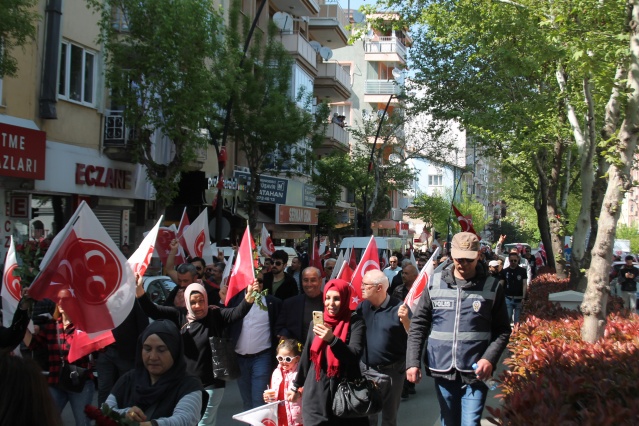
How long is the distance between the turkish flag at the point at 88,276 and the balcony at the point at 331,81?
32.8 metres

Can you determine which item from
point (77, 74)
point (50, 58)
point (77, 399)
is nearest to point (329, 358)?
point (77, 399)

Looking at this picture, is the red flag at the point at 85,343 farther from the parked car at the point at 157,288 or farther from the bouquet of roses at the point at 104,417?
the parked car at the point at 157,288

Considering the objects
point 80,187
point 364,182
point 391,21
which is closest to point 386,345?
point 391,21

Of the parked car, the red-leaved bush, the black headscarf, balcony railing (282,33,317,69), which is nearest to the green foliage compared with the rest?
balcony railing (282,33,317,69)

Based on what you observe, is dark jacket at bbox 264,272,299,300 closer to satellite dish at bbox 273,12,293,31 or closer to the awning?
satellite dish at bbox 273,12,293,31

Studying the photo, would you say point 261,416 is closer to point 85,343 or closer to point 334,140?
point 85,343

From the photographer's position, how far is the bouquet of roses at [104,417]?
12.3 feet

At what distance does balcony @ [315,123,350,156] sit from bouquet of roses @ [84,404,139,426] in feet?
122

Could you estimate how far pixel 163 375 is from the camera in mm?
4512

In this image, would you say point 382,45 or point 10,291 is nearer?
point 10,291

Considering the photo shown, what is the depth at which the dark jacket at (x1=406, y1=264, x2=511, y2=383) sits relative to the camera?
19.9ft

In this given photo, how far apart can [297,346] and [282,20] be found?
29.4 m

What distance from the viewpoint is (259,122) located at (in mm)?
25453

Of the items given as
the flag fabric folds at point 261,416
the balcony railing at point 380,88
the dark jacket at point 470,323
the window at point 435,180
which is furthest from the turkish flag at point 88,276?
the window at point 435,180
